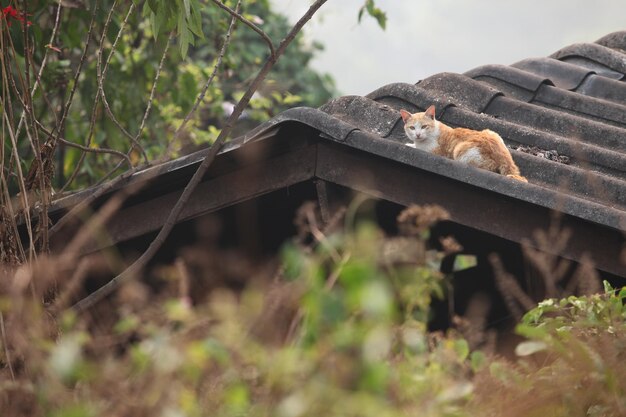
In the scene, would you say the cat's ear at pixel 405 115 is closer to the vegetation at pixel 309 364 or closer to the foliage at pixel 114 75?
the foliage at pixel 114 75

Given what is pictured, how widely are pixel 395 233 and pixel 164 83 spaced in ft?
17.8

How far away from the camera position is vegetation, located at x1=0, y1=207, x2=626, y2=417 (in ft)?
4.90

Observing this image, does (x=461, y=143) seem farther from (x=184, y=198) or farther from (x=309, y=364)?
(x=309, y=364)

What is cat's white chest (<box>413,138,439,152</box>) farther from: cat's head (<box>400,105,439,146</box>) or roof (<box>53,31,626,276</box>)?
roof (<box>53,31,626,276</box>)

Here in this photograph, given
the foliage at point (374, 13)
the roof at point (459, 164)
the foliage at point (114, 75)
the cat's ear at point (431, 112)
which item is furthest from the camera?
the foliage at point (374, 13)

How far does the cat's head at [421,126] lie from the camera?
4.55m

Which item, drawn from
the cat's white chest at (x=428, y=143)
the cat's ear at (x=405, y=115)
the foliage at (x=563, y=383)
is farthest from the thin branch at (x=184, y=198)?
the foliage at (x=563, y=383)

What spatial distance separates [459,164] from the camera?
3434mm

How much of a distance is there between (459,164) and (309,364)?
1.97 meters

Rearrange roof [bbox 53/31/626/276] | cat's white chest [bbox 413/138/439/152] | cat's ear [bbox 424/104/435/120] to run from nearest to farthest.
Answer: roof [bbox 53/31/626/276]
cat's white chest [bbox 413/138/439/152]
cat's ear [bbox 424/104/435/120]

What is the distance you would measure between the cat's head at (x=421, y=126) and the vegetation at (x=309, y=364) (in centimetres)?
242

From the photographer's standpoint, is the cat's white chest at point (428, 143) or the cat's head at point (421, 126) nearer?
the cat's white chest at point (428, 143)

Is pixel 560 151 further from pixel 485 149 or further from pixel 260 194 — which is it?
pixel 260 194

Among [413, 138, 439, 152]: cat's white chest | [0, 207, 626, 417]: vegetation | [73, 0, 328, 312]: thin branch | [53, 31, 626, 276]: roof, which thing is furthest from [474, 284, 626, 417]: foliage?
[413, 138, 439, 152]: cat's white chest
